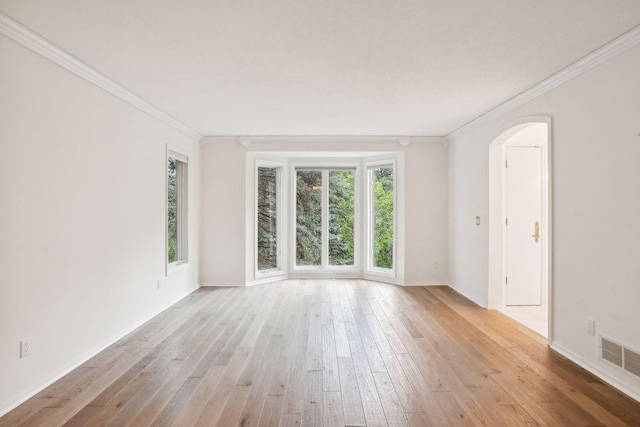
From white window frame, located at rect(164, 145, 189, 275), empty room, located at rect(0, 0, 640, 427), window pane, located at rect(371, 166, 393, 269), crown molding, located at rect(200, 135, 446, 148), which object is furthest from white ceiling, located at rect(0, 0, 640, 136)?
window pane, located at rect(371, 166, 393, 269)

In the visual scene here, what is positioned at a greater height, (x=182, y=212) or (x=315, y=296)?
(x=182, y=212)

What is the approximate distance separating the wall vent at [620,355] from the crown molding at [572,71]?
220 cm


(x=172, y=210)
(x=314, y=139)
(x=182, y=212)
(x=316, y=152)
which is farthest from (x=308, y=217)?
(x=172, y=210)

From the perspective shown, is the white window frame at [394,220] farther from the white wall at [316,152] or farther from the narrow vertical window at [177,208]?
the narrow vertical window at [177,208]

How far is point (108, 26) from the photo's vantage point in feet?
8.13

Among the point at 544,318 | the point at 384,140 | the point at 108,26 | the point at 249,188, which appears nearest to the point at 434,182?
the point at 384,140

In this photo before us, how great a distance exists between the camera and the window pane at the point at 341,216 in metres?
7.03

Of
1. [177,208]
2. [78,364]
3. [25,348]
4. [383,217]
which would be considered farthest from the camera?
[383,217]

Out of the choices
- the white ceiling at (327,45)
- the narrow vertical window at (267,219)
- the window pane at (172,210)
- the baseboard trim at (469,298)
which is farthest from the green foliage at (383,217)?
the window pane at (172,210)

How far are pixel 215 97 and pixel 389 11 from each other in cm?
237

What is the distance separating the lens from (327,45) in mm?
2762

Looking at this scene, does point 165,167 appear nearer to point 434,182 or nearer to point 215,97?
point 215,97

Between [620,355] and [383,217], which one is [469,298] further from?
[620,355]

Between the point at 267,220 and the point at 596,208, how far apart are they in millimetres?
4959
